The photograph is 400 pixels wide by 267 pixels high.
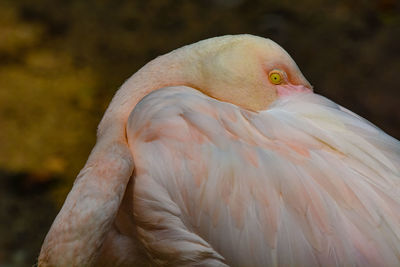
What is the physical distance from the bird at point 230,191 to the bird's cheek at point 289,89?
0.36 ft

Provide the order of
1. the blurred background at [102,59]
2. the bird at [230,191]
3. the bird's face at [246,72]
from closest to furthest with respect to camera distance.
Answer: the bird at [230,191], the bird's face at [246,72], the blurred background at [102,59]

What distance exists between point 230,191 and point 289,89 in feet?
1.90

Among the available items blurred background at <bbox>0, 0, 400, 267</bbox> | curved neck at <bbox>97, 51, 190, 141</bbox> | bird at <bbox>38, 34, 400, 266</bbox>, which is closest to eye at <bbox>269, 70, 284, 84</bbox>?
bird at <bbox>38, 34, 400, 266</bbox>

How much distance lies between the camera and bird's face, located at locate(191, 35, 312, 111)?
2271mm

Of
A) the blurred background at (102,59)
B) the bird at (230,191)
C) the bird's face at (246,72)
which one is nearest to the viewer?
the bird at (230,191)

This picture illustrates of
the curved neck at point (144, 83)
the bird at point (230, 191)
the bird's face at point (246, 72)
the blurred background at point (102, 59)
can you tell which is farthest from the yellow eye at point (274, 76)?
the blurred background at point (102, 59)

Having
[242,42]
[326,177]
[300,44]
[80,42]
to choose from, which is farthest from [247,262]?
[80,42]

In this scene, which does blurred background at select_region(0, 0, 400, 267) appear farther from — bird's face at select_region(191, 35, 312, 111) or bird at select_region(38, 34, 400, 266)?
bird's face at select_region(191, 35, 312, 111)

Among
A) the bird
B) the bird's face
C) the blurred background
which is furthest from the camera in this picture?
the blurred background

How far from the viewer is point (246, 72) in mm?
2268

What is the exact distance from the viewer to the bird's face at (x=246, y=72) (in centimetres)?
227

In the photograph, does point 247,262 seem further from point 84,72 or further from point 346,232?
point 84,72

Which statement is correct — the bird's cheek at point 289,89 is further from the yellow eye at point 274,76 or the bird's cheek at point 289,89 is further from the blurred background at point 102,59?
the blurred background at point 102,59

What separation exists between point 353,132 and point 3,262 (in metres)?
2.26
